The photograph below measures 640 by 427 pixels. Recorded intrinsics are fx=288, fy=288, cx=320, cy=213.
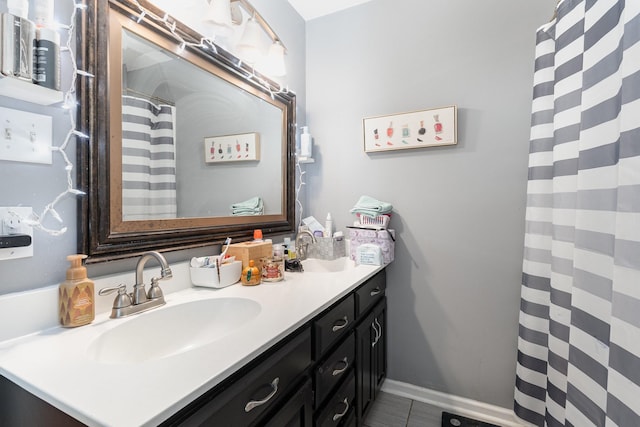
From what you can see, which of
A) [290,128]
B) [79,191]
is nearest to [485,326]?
[290,128]

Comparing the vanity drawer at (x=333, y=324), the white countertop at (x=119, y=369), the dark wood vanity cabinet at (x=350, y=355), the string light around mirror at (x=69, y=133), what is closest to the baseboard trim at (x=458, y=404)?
the dark wood vanity cabinet at (x=350, y=355)

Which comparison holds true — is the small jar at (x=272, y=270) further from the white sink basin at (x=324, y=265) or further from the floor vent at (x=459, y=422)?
the floor vent at (x=459, y=422)

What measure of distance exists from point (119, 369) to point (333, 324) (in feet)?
2.20

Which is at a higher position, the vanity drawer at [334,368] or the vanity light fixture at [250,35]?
the vanity light fixture at [250,35]

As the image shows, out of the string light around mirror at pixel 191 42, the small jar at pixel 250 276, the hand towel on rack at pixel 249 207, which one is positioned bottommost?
the small jar at pixel 250 276

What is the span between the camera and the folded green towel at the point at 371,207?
165 cm

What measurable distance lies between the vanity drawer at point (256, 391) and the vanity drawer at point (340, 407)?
266mm

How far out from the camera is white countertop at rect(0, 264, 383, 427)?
0.47 m

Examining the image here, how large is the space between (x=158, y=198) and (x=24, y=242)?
1.24ft

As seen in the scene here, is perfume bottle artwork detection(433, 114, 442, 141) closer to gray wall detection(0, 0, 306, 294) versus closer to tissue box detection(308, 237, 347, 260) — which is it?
tissue box detection(308, 237, 347, 260)

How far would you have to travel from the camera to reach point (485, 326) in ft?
5.05

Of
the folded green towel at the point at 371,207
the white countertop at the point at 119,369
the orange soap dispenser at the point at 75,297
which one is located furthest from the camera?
the folded green towel at the point at 371,207

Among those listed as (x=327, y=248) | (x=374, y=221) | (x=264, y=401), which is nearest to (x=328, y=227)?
(x=327, y=248)

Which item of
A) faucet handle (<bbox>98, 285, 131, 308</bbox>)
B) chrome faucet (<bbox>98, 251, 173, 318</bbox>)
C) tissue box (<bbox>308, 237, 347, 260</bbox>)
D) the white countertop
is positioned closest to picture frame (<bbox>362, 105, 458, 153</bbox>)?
tissue box (<bbox>308, 237, 347, 260</bbox>)
